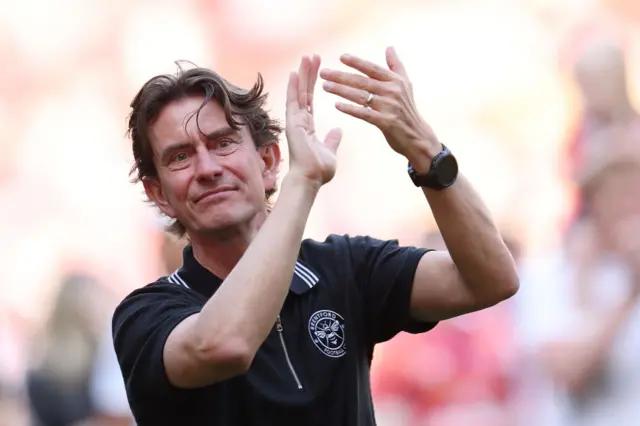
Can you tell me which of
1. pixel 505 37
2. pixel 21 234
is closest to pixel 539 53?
pixel 505 37

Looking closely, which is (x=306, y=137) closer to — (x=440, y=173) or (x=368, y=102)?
(x=368, y=102)

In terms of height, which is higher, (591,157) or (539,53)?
(539,53)

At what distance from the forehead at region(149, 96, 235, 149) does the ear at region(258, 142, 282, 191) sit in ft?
0.52

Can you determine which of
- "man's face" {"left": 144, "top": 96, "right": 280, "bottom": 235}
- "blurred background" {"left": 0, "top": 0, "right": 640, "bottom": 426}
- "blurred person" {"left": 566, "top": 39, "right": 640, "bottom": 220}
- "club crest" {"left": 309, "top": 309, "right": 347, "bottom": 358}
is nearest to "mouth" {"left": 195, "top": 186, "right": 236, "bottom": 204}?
"man's face" {"left": 144, "top": 96, "right": 280, "bottom": 235}

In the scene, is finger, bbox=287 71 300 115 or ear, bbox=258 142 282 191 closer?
finger, bbox=287 71 300 115

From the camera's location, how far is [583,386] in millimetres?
3984

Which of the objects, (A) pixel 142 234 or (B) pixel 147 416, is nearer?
(B) pixel 147 416

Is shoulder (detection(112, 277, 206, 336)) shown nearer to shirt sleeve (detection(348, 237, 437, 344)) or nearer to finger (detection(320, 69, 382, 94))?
shirt sleeve (detection(348, 237, 437, 344))

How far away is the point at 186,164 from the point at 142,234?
10.00 feet

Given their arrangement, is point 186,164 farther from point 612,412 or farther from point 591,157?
point 591,157

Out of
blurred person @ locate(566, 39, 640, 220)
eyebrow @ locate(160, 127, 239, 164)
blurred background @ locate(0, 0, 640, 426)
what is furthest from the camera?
blurred person @ locate(566, 39, 640, 220)

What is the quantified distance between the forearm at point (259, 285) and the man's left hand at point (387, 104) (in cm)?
25

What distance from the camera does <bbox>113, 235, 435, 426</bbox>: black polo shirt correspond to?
213 centimetres

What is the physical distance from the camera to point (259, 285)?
1.96 m
